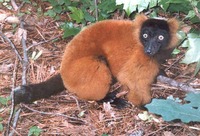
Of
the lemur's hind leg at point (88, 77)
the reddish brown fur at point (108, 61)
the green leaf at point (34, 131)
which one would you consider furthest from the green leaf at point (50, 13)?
the green leaf at point (34, 131)

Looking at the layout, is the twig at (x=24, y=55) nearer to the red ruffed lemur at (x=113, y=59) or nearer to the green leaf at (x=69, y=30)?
the red ruffed lemur at (x=113, y=59)

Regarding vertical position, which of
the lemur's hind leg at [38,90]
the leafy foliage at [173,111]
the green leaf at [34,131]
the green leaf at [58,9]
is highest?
the leafy foliage at [173,111]

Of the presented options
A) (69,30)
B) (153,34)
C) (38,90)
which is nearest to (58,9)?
(69,30)

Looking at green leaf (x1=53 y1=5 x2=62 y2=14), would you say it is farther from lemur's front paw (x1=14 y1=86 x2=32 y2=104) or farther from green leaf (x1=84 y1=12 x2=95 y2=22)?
lemur's front paw (x1=14 y1=86 x2=32 y2=104)

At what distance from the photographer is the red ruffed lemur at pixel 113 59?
436 centimetres

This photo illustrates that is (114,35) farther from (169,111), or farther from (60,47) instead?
(169,111)

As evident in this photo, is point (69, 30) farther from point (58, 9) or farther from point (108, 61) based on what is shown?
point (108, 61)

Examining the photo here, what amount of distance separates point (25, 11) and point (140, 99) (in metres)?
2.36

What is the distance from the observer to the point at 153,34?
4.29m

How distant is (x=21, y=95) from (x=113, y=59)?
106cm

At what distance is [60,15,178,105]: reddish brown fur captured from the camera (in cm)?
437

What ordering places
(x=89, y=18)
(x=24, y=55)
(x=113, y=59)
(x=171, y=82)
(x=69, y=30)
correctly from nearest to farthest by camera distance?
(x=113, y=59) → (x=171, y=82) → (x=24, y=55) → (x=69, y=30) → (x=89, y=18)

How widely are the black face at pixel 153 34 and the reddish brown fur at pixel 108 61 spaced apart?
92 mm

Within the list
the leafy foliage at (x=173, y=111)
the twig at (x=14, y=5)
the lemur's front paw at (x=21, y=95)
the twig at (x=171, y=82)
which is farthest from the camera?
the twig at (x=14, y=5)
